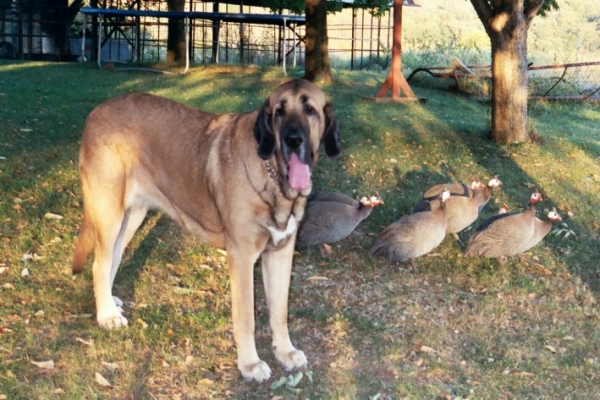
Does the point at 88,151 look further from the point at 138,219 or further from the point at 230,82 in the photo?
→ the point at 230,82

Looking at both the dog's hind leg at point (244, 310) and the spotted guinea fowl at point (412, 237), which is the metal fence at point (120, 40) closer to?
the spotted guinea fowl at point (412, 237)

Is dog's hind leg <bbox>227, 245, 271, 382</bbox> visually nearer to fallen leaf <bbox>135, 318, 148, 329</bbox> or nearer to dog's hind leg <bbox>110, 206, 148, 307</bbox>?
fallen leaf <bbox>135, 318, 148, 329</bbox>

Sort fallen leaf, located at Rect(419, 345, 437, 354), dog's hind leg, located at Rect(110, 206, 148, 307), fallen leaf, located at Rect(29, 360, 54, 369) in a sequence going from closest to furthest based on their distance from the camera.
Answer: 1. fallen leaf, located at Rect(29, 360, 54, 369)
2. fallen leaf, located at Rect(419, 345, 437, 354)
3. dog's hind leg, located at Rect(110, 206, 148, 307)

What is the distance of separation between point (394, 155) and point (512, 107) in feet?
7.75

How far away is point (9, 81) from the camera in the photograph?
17.7 meters

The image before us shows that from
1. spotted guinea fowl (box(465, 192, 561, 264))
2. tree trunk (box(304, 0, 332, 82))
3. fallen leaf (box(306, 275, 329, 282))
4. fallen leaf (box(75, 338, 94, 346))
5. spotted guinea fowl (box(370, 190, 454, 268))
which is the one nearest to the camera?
fallen leaf (box(75, 338, 94, 346))

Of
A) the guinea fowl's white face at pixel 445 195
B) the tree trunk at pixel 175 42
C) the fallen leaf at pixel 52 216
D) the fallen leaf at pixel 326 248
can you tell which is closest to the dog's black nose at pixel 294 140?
the fallen leaf at pixel 326 248

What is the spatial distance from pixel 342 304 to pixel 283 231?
1.77m

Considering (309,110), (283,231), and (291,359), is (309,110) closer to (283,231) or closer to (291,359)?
(283,231)

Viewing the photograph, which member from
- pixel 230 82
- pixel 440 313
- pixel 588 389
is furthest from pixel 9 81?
pixel 588 389

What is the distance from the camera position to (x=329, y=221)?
25.6ft

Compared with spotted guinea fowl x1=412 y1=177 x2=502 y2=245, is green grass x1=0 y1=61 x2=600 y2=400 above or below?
below

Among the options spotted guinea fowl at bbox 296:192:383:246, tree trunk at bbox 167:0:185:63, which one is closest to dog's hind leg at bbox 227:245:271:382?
spotted guinea fowl at bbox 296:192:383:246

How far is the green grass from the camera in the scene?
212 inches
